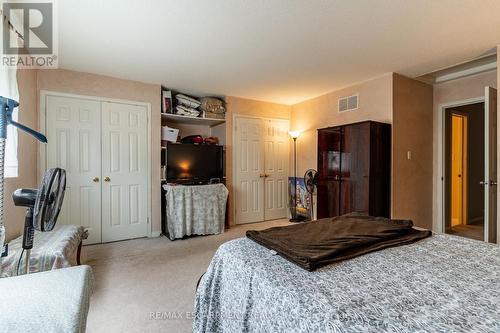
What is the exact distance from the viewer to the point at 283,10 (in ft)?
6.52

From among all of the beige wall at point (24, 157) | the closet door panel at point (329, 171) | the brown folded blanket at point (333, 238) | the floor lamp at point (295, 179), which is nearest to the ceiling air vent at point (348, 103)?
the closet door panel at point (329, 171)

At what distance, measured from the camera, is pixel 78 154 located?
3363mm

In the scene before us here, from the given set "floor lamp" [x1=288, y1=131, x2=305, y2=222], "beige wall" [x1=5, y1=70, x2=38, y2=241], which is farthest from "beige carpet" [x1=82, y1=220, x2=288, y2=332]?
"floor lamp" [x1=288, y1=131, x2=305, y2=222]

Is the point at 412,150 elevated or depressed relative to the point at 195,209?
elevated

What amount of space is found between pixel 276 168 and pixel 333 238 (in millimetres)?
3481

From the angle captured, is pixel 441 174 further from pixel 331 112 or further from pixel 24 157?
pixel 24 157

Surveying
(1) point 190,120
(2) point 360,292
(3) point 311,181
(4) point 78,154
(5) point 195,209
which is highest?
(1) point 190,120

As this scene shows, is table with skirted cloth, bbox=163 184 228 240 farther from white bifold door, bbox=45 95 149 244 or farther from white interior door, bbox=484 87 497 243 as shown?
white interior door, bbox=484 87 497 243

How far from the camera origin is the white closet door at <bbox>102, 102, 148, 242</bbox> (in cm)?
353

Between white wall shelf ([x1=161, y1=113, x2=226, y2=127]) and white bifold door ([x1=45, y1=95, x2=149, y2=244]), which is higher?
white wall shelf ([x1=161, y1=113, x2=226, y2=127])

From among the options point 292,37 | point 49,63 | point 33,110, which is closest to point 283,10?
point 292,37

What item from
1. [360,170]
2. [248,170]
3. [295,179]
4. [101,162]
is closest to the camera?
[360,170]

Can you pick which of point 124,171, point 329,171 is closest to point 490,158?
point 329,171

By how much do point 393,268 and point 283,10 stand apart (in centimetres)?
200
